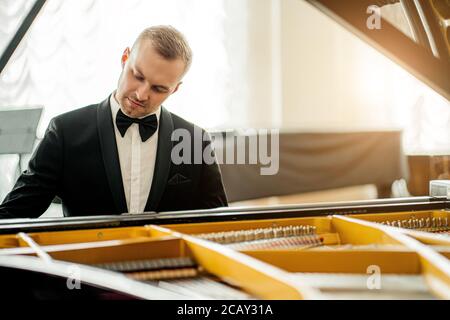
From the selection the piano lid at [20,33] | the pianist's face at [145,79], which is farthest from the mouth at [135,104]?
the piano lid at [20,33]

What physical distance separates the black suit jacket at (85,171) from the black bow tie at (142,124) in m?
0.04

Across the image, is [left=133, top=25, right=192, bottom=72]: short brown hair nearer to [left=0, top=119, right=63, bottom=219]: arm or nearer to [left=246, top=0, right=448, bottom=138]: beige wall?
[left=0, top=119, right=63, bottom=219]: arm

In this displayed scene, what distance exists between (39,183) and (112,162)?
27 cm

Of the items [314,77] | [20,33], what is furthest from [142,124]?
[314,77]

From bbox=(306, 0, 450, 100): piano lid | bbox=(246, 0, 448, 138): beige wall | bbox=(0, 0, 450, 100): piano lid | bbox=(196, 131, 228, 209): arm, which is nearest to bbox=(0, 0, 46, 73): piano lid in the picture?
bbox=(0, 0, 450, 100): piano lid

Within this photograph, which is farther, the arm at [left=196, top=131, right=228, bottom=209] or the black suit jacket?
the arm at [left=196, top=131, right=228, bottom=209]

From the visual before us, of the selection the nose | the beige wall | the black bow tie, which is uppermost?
the beige wall

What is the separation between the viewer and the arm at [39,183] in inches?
67.5

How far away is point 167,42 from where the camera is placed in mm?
1853

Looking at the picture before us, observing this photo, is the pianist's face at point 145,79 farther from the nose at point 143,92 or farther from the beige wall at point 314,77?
the beige wall at point 314,77

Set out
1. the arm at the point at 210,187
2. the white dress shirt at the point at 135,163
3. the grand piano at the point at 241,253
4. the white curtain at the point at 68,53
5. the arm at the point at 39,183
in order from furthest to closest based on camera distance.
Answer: the white curtain at the point at 68,53
the arm at the point at 210,187
the white dress shirt at the point at 135,163
the arm at the point at 39,183
the grand piano at the point at 241,253

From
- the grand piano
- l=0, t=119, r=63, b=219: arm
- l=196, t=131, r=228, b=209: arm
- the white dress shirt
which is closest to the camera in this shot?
the grand piano

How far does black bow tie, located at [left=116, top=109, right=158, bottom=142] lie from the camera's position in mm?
1934

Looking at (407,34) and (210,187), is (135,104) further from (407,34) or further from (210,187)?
(407,34)
